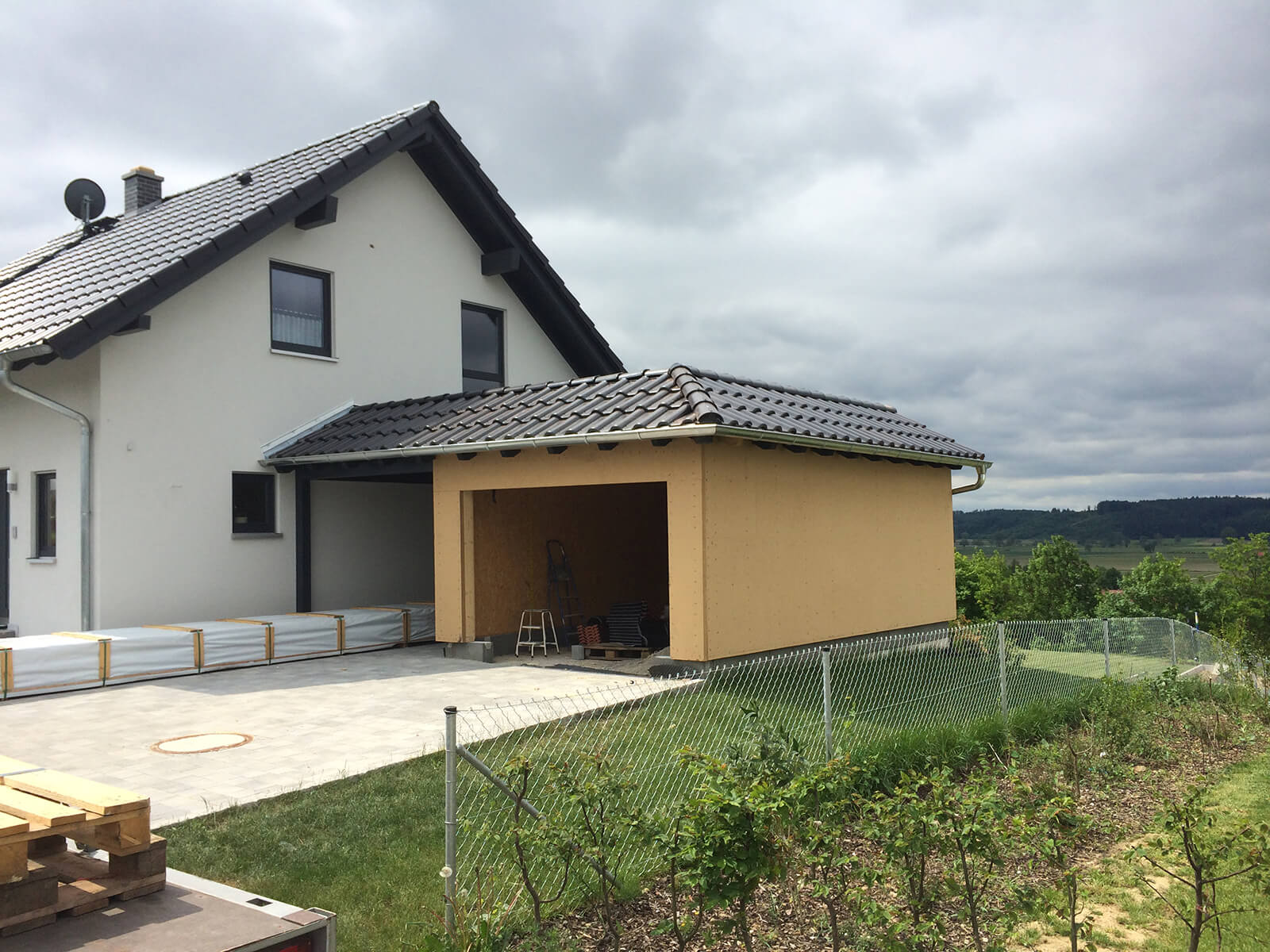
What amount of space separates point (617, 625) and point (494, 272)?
8.70 m

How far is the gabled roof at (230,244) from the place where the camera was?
12.8 m

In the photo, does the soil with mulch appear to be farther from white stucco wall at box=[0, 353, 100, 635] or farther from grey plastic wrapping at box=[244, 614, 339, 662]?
white stucco wall at box=[0, 353, 100, 635]

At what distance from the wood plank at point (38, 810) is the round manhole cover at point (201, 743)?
421 cm

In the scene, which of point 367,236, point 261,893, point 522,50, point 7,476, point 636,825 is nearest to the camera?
A: point 636,825

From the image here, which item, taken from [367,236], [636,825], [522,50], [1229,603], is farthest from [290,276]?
[1229,603]

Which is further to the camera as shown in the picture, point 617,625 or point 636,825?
point 617,625

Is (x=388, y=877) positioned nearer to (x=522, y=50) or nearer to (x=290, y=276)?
(x=522, y=50)

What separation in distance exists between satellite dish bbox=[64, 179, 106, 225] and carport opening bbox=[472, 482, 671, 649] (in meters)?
11.9

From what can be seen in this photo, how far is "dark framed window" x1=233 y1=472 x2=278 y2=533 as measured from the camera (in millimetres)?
14938

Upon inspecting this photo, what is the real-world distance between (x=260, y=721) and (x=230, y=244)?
785 cm

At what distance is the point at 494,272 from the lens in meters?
19.2

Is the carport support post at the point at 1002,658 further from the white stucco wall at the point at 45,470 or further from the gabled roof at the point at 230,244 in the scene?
the white stucco wall at the point at 45,470

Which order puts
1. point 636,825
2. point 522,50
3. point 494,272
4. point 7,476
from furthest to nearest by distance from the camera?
1. point 494,272
2. point 7,476
3. point 522,50
4. point 636,825

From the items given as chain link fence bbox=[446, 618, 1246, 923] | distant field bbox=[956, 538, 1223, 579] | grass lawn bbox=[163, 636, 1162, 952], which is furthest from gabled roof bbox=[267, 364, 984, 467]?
distant field bbox=[956, 538, 1223, 579]
